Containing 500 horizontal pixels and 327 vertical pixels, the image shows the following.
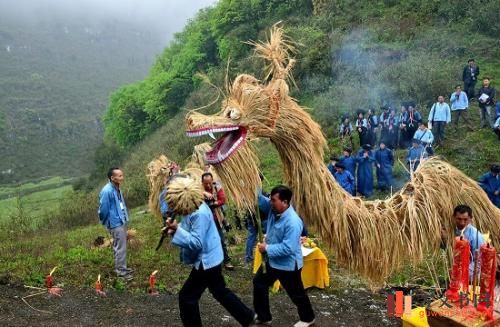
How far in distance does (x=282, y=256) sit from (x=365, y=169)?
822cm

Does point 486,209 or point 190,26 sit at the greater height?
point 190,26

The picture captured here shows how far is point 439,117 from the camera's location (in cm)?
1444

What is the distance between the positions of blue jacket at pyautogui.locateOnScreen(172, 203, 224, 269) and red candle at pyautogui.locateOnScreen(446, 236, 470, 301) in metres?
2.03

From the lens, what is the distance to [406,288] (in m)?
6.85

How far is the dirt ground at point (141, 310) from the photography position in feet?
18.5

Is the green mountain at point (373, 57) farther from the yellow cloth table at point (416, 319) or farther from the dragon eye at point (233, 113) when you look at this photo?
the yellow cloth table at point (416, 319)

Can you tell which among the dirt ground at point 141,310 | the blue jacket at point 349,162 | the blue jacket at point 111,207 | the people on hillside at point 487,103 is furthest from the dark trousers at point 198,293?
the people on hillside at point 487,103

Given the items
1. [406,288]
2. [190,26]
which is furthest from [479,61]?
[190,26]

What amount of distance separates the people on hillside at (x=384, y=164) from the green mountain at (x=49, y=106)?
50402 millimetres

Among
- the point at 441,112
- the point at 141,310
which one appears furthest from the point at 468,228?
the point at 441,112

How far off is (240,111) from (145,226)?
8704 mm

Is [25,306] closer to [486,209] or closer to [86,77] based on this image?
[486,209]

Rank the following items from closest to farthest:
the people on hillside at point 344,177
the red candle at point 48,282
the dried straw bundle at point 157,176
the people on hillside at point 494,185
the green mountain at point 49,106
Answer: the red candle at point 48,282 → the dried straw bundle at point 157,176 → the people on hillside at point 494,185 → the people on hillside at point 344,177 → the green mountain at point 49,106

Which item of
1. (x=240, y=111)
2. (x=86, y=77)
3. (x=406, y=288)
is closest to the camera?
(x=240, y=111)
